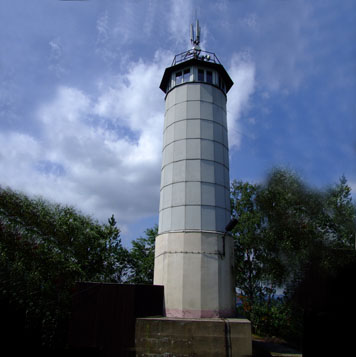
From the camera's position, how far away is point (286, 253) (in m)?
22.5

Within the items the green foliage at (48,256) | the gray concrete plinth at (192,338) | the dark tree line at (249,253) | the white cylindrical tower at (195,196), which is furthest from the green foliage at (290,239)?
the green foliage at (48,256)

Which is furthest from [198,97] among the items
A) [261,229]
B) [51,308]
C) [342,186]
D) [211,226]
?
[51,308]

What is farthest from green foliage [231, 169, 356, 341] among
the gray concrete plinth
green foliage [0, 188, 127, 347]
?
green foliage [0, 188, 127, 347]

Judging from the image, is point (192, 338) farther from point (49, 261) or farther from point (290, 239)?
point (49, 261)

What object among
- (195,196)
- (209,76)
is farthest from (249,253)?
(209,76)

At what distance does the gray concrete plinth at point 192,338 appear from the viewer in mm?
14133

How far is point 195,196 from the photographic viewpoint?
18.4m

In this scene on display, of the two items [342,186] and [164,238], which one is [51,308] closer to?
[164,238]

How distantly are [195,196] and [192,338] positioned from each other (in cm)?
815

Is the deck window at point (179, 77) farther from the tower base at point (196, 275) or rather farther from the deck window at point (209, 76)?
the tower base at point (196, 275)

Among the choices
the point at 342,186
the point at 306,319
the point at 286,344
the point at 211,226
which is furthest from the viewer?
the point at 342,186

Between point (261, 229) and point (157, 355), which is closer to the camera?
point (157, 355)

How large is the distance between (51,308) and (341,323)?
18385mm

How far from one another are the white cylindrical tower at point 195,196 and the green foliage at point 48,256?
844 cm
